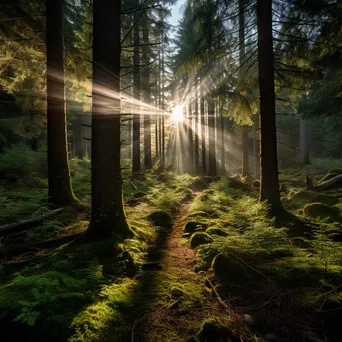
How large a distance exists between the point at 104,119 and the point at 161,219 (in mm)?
3572

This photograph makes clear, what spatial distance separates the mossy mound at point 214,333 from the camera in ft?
7.23

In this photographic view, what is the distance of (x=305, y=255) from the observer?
13.3ft

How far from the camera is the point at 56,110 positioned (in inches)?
293

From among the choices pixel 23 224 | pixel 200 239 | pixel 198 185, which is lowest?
pixel 200 239

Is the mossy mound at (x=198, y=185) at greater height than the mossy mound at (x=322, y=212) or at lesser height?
greater

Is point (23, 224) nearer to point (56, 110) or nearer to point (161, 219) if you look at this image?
point (161, 219)

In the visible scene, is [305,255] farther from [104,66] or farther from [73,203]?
[73,203]

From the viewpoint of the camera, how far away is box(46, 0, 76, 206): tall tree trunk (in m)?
7.33

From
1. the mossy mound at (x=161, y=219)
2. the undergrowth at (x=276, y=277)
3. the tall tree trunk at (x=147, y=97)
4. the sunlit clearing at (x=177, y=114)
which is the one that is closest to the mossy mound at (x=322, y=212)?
the undergrowth at (x=276, y=277)

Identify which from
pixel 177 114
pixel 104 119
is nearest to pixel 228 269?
pixel 104 119

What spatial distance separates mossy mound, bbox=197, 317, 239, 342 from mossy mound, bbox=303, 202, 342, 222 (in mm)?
6247

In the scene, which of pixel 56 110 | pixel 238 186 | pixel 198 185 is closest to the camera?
pixel 56 110

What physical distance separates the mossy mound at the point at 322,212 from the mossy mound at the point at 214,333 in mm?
6247

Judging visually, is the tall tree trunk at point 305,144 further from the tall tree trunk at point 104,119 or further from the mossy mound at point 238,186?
the tall tree trunk at point 104,119
